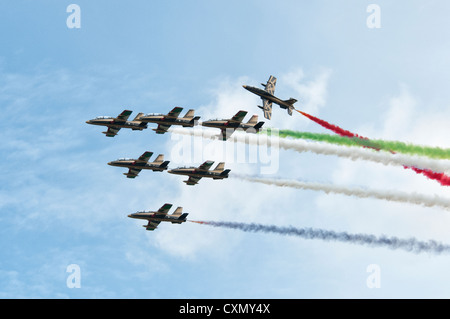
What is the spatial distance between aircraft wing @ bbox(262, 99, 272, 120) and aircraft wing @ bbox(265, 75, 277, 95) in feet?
9.85

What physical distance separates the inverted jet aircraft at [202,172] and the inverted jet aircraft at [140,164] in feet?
10.6

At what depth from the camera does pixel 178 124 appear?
15862cm

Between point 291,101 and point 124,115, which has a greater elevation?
point 291,101

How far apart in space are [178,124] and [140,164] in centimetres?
1225

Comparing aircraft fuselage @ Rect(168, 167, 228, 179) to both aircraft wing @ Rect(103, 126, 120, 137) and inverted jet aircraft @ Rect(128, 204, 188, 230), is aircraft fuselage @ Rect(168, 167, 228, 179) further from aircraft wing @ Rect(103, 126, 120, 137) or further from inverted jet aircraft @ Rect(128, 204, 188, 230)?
aircraft wing @ Rect(103, 126, 120, 137)

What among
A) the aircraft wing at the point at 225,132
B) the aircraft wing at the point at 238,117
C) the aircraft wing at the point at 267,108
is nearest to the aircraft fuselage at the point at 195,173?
the aircraft wing at the point at 225,132

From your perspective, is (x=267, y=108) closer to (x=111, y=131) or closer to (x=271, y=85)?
(x=271, y=85)

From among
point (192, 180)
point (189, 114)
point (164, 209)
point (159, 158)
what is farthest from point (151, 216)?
point (189, 114)

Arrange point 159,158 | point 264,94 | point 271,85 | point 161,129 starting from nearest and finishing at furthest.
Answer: point 161,129
point 159,158
point 264,94
point 271,85

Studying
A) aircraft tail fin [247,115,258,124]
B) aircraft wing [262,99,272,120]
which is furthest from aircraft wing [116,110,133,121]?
aircraft wing [262,99,272,120]

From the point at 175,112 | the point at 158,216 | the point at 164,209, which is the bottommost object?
the point at 158,216

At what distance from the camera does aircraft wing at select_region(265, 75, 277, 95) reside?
17188 centimetres
